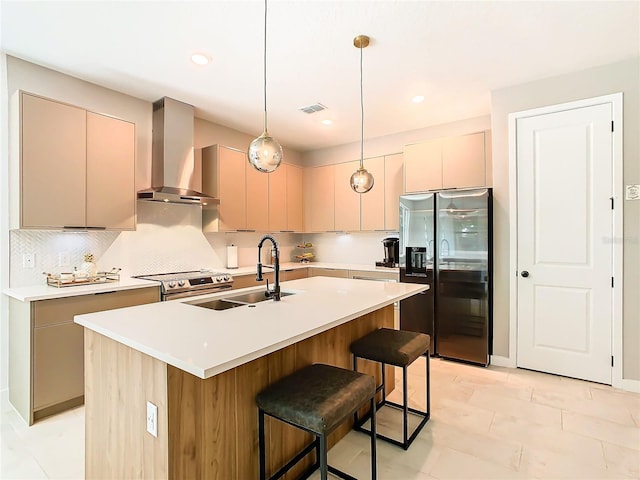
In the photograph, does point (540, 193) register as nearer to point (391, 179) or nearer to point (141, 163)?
point (391, 179)

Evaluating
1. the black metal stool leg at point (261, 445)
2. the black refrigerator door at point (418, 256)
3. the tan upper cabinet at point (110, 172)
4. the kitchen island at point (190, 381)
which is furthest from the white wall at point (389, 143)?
the black metal stool leg at point (261, 445)

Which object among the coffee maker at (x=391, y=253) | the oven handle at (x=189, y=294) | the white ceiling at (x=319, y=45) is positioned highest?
the white ceiling at (x=319, y=45)

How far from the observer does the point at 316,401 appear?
4.87ft

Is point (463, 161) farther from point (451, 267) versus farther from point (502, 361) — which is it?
point (502, 361)

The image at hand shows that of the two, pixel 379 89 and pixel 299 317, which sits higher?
pixel 379 89

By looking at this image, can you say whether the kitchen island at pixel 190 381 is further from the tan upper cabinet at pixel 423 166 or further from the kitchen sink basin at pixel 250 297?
the tan upper cabinet at pixel 423 166

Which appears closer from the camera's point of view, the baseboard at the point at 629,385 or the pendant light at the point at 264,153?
the pendant light at the point at 264,153

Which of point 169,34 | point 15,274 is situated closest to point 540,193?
point 169,34

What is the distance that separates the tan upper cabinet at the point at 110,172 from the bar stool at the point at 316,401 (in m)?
2.33

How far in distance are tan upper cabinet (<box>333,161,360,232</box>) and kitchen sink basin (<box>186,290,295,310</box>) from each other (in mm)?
2584

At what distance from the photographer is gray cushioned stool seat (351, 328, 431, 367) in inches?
83.9

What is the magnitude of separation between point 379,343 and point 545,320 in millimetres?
1990

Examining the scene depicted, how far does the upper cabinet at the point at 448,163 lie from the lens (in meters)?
3.78

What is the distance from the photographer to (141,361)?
55.7 inches
